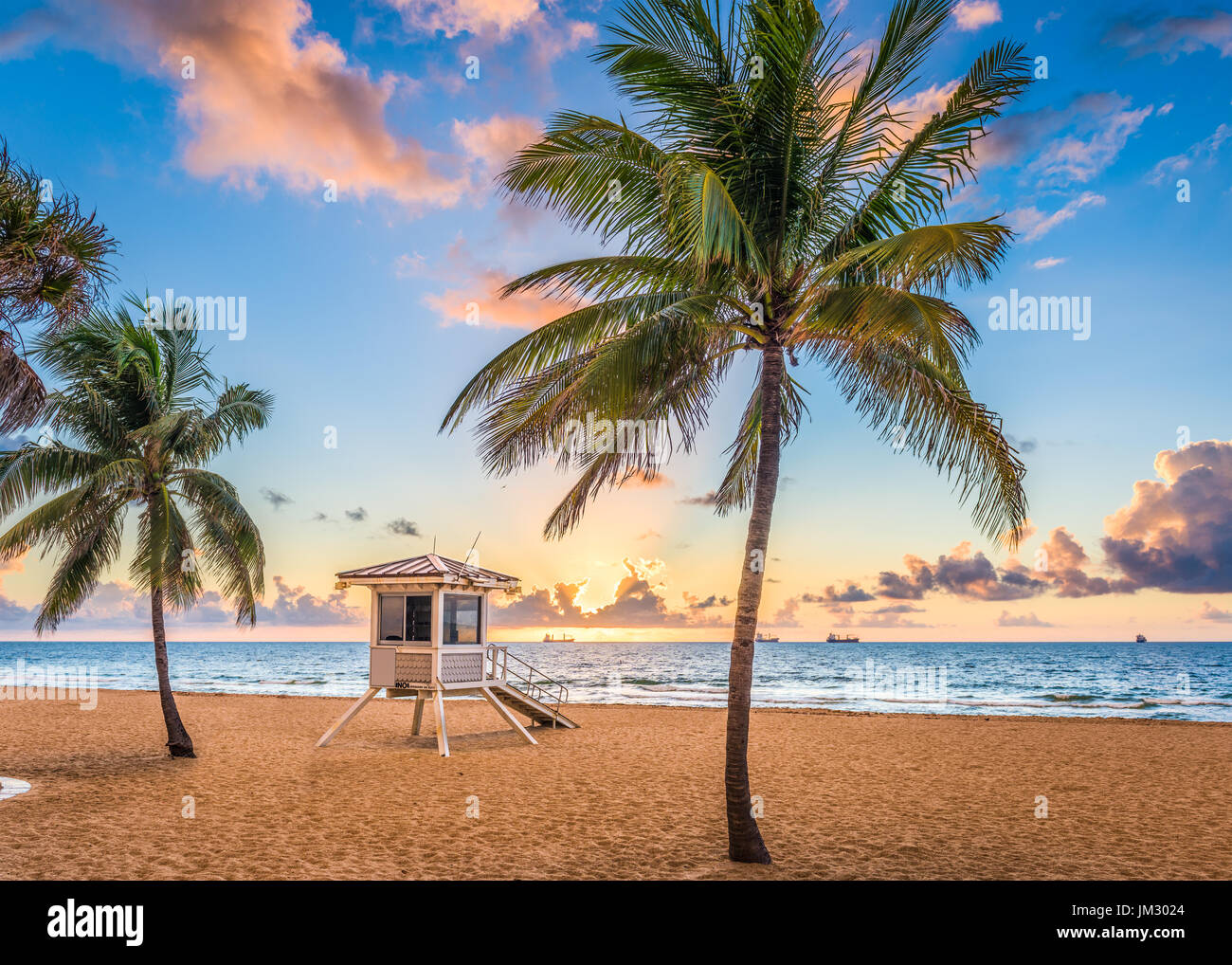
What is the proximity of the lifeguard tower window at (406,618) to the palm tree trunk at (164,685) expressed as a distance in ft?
11.2

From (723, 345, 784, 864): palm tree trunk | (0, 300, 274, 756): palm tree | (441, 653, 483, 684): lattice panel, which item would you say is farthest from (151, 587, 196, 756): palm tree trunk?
(723, 345, 784, 864): palm tree trunk

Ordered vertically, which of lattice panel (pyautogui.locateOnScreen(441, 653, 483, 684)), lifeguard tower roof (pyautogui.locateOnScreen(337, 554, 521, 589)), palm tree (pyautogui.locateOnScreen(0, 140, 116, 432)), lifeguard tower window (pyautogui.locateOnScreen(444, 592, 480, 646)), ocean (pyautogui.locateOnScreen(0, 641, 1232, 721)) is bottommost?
ocean (pyautogui.locateOnScreen(0, 641, 1232, 721))

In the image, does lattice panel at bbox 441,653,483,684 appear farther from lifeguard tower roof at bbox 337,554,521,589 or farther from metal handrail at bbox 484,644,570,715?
lifeguard tower roof at bbox 337,554,521,589

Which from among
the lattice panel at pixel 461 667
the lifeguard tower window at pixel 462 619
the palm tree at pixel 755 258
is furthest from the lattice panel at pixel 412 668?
the palm tree at pixel 755 258

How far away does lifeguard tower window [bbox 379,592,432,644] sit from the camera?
47.8ft

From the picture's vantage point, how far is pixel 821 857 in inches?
307

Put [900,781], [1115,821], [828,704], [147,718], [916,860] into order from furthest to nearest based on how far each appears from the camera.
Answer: [828,704] → [147,718] → [900,781] → [1115,821] → [916,860]

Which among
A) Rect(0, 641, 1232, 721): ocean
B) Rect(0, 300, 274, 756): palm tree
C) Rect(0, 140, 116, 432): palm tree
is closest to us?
Rect(0, 140, 116, 432): palm tree

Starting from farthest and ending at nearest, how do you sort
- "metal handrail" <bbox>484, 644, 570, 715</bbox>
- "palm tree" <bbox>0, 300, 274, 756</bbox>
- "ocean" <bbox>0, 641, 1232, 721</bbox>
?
"ocean" <bbox>0, 641, 1232, 721</bbox> < "metal handrail" <bbox>484, 644, 570, 715</bbox> < "palm tree" <bbox>0, 300, 274, 756</bbox>

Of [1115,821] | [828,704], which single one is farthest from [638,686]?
[1115,821]

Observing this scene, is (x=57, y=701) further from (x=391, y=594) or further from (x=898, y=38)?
(x=898, y=38)

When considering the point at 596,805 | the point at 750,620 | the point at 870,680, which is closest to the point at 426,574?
the point at 596,805

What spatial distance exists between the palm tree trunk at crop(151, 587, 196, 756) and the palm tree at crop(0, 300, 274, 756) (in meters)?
0.03
